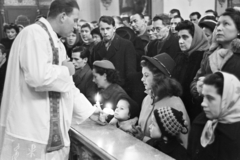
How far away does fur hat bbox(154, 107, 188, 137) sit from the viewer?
2549mm

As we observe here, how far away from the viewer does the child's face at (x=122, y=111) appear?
3.43 meters

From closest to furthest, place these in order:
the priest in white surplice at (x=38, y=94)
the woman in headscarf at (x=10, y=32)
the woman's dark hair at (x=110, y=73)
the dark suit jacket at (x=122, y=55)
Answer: the priest in white surplice at (x=38, y=94), the woman's dark hair at (x=110, y=73), the dark suit jacket at (x=122, y=55), the woman in headscarf at (x=10, y=32)

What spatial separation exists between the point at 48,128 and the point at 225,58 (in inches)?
68.1

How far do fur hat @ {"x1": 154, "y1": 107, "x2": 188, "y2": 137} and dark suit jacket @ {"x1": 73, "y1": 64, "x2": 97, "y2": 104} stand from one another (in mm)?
1937

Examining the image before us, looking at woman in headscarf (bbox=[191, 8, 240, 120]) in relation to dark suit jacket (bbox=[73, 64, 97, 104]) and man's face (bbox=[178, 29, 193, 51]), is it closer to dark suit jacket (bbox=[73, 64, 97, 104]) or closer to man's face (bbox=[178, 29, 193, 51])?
man's face (bbox=[178, 29, 193, 51])

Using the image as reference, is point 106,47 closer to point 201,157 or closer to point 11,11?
point 201,157

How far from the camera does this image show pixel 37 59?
7.51 ft

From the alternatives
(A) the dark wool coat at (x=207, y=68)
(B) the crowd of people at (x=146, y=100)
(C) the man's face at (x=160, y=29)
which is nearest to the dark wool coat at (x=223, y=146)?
Answer: (B) the crowd of people at (x=146, y=100)

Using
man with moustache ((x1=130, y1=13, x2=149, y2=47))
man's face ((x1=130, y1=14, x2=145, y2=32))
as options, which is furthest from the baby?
man's face ((x1=130, y1=14, x2=145, y2=32))

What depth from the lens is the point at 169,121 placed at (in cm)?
256

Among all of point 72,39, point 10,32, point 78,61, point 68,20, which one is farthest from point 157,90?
point 10,32

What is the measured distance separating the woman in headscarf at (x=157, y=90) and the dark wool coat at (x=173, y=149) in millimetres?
270

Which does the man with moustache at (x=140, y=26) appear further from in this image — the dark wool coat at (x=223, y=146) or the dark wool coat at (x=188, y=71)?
the dark wool coat at (x=223, y=146)

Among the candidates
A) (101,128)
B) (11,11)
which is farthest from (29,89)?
(11,11)
